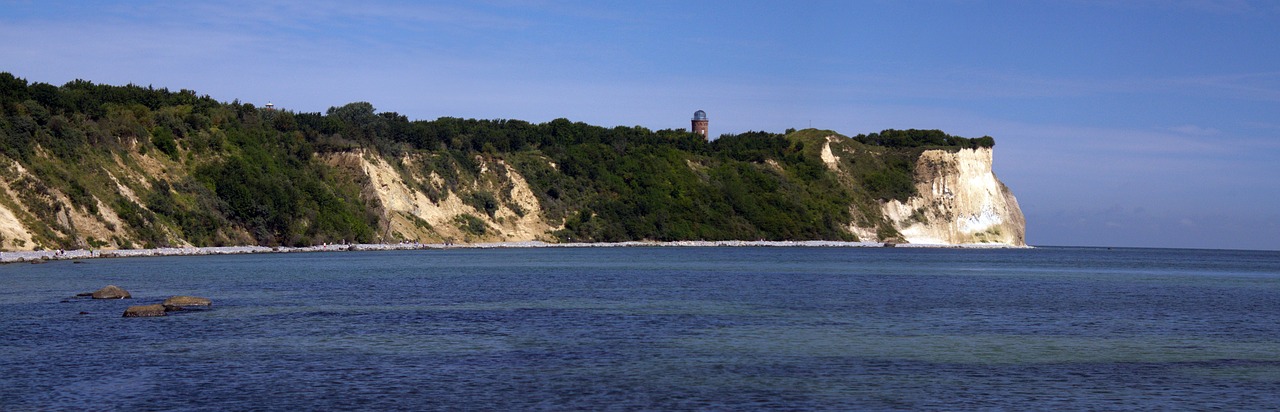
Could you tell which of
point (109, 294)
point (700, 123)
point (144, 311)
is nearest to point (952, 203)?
point (700, 123)

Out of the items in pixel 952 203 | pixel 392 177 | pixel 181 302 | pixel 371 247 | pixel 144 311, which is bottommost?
pixel 144 311

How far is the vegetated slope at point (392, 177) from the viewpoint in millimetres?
82500

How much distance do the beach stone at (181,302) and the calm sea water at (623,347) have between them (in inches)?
32.9

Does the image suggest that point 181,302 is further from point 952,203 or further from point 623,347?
point 952,203

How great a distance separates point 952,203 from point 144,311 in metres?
141

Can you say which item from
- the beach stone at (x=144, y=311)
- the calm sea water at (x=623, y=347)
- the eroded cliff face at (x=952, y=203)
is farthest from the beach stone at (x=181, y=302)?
the eroded cliff face at (x=952, y=203)

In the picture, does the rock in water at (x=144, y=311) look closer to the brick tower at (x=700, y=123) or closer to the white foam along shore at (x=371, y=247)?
the white foam along shore at (x=371, y=247)

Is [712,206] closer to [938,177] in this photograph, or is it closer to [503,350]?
[938,177]

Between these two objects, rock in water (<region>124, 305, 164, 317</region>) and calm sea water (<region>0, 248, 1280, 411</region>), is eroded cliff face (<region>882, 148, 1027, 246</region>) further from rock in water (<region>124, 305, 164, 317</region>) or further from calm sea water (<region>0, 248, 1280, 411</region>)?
rock in water (<region>124, 305, 164, 317</region>)

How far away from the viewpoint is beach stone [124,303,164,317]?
33.3 m

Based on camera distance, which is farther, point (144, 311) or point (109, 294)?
point (109, 294)

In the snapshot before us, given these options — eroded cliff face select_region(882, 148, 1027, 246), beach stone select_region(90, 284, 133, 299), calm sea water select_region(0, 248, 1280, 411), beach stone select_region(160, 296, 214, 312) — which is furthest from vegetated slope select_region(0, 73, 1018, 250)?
beach stone select_region(160, 296, 214, 312)

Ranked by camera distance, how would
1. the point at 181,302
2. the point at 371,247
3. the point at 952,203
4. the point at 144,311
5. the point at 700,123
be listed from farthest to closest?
the point at 700,123 < the point at 952,203 < the point at 371,247 < the point at 181,302 < the point at 144,311

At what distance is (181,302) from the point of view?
36312 mm
